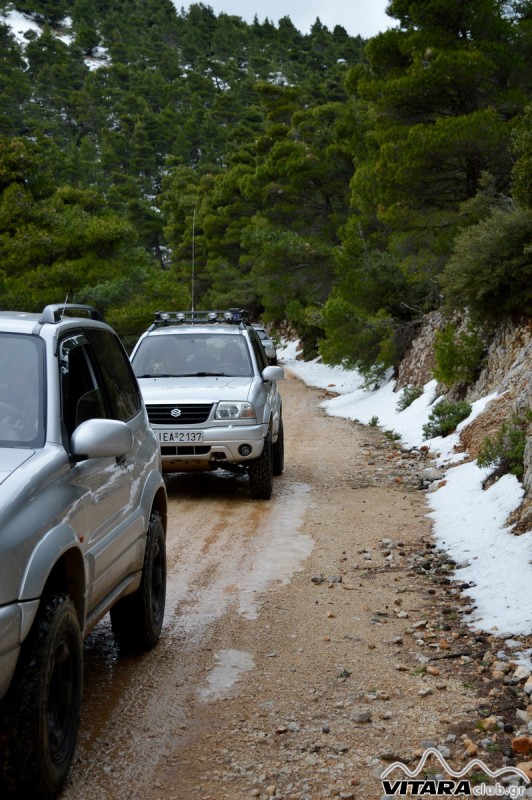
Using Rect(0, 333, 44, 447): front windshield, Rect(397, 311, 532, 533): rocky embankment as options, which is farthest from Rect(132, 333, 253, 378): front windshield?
Rect(0, 333, 44, 447): front windshield

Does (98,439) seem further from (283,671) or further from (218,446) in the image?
(218,446)

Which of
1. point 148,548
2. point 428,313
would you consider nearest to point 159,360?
point 148,548

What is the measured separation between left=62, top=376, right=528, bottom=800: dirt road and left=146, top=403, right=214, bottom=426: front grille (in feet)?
3.58

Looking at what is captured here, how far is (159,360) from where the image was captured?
10.3 m

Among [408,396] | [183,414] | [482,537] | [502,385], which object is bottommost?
[408,396]

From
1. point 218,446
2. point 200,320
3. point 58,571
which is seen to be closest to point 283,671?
point 58,571

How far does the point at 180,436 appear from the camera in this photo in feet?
30.2

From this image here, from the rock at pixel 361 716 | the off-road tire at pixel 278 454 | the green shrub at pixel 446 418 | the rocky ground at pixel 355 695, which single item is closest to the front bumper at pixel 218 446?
the off-road tire at pixel 278 454

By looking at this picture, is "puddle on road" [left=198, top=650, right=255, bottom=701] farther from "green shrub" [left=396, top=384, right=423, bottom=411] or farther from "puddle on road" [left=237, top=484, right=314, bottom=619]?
"green shrub" [left=396, top=384, right=423, bottom=411]

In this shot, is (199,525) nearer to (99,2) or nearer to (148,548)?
(148,548)

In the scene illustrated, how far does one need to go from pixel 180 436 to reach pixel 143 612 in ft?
14.6

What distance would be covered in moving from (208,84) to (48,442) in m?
95.9

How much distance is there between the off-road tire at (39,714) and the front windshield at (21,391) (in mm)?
698

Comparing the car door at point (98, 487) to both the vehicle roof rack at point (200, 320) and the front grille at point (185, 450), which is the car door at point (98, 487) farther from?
the vehicle roof rack at point (200, 320)
